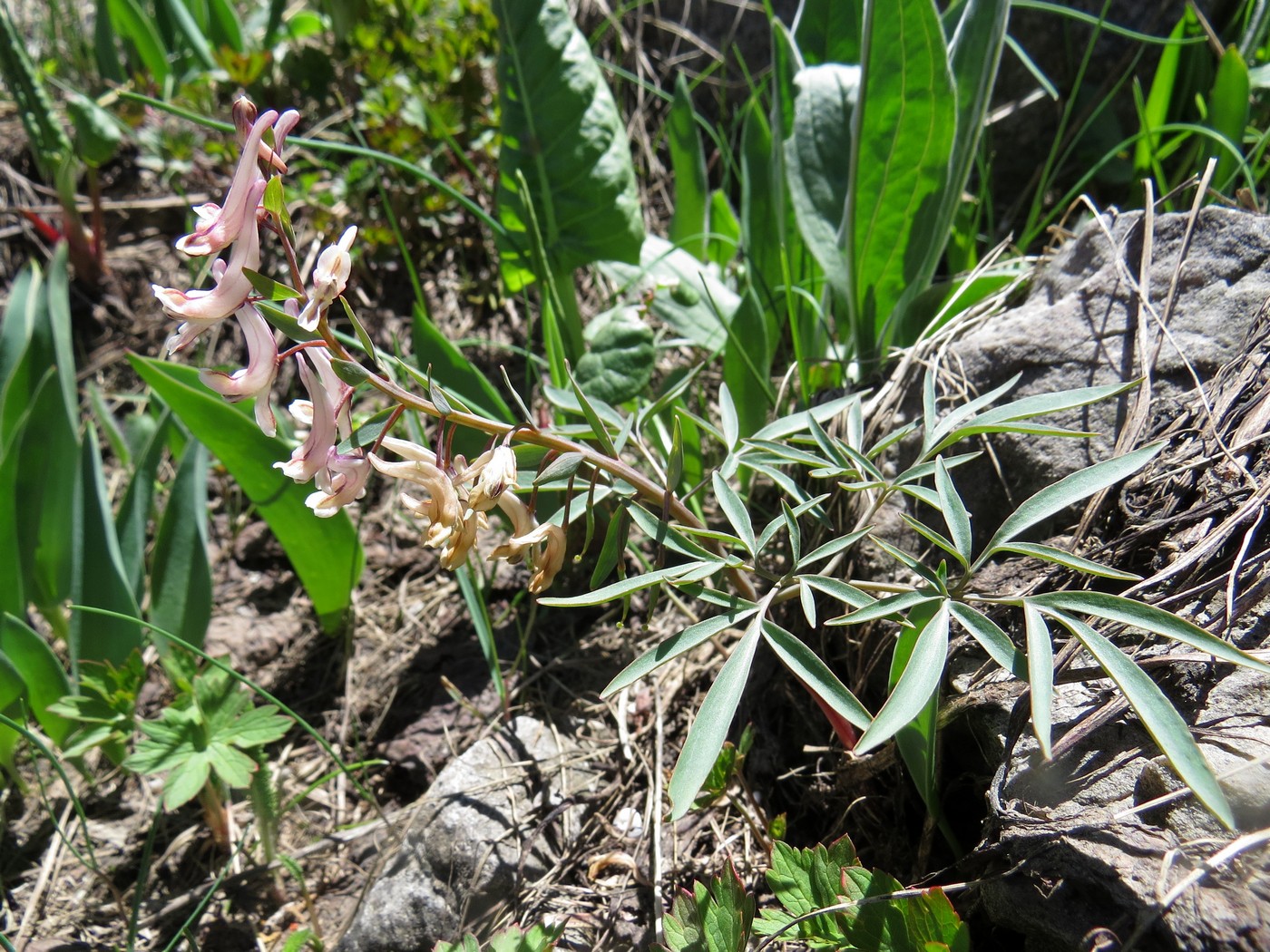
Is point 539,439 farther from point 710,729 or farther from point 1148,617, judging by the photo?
point 1148,617

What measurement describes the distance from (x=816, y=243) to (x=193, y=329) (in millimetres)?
1223

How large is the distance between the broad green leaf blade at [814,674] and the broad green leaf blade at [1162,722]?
0.80ft

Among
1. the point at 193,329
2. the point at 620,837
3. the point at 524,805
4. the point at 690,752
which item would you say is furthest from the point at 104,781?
the point at 690,752

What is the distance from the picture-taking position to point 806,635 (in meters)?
1.49

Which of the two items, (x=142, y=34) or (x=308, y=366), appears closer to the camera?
(x=308, y=366)

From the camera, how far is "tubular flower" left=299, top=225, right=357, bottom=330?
2.95 ft

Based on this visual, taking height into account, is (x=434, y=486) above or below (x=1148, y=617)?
above

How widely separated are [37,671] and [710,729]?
1349 mm

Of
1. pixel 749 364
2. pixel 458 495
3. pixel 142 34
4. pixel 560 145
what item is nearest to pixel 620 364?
pixel 749 364

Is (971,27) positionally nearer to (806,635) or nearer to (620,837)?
(806,635)

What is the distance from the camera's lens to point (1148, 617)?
896 mm

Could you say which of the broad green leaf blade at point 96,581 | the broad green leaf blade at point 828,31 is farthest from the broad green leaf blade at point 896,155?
the broad green leaf blade at point 96,581

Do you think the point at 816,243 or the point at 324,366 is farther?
the point at 816,243

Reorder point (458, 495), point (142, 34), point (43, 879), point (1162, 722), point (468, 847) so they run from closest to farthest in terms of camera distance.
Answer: point (1162, 722) → point (458, 495) → point (468, 847) → point (43, 879) → point (142, 34)
